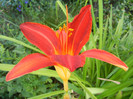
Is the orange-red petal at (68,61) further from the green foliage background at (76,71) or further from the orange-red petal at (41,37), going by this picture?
the green foliage background at (76,71)

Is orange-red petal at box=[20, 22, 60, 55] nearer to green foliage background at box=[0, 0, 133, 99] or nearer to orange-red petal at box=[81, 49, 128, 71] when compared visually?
orange-red petal at box=[81, 49, 128, 71]

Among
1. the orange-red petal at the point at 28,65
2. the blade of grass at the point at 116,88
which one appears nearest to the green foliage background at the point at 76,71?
the blade of grass at the point at 116,88

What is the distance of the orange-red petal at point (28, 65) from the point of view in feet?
1.63

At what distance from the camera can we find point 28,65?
0.52m

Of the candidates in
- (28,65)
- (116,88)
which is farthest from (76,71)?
(28,65)

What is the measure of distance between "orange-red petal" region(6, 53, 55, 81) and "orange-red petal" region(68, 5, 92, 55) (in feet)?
0.43

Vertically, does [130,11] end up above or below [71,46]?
above

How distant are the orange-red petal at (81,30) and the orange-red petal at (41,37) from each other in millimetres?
70

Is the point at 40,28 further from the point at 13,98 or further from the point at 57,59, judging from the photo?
the point at 13,98

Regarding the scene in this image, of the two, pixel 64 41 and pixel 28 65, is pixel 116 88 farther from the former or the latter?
pixel 28 65

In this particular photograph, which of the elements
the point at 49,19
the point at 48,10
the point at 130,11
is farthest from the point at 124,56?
the point at 130,11

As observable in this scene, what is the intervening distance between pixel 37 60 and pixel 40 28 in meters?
0.17

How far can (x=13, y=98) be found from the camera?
1261mm

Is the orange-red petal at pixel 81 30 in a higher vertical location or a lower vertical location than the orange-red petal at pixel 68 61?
higher
